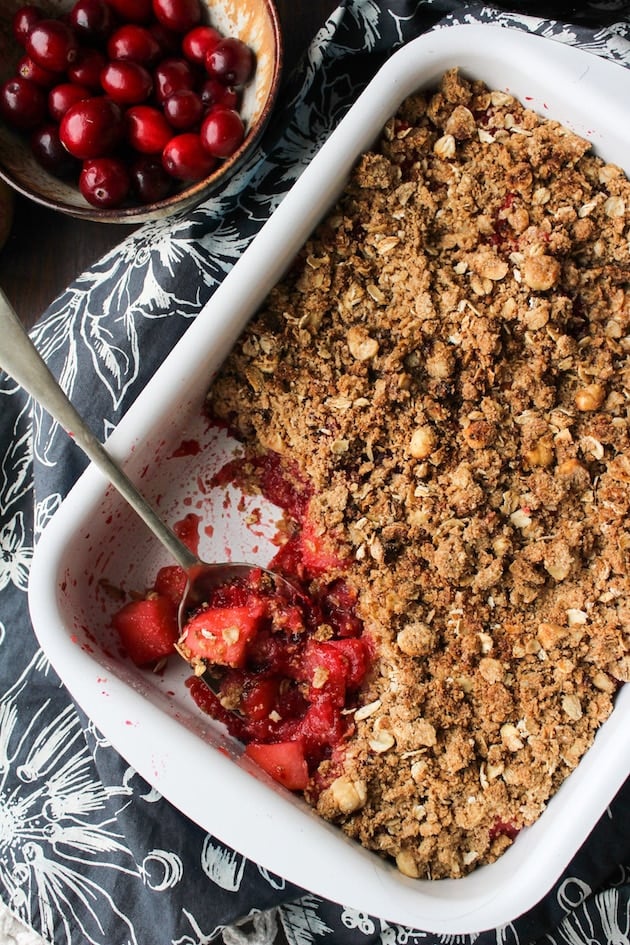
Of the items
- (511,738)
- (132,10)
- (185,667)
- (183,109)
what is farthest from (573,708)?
(132,10)

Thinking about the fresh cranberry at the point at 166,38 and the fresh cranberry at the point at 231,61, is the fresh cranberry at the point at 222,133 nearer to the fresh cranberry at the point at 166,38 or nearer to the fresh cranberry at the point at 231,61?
the fresh cranberry at the point at 231,61

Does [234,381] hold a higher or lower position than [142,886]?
higher

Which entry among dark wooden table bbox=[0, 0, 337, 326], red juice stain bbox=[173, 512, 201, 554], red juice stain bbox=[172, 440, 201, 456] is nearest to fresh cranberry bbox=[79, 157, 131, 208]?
dark wooden table bbox=[0, 0, 337, 326]

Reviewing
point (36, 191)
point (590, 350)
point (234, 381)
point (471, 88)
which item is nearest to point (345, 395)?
point (234, 381)

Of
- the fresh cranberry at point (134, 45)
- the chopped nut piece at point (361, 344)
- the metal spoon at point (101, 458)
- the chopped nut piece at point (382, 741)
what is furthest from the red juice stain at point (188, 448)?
the fresh cranberry at point (134, 45)

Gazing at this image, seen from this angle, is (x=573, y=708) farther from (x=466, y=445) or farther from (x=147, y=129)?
(x=147, y=129)

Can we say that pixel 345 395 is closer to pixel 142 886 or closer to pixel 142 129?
pixel 142 129

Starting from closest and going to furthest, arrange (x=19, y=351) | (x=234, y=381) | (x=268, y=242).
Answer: (x=19, y=351)
(x=268, y=242)
(x=234, y=381)
